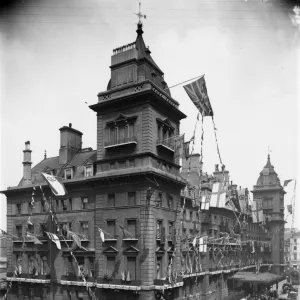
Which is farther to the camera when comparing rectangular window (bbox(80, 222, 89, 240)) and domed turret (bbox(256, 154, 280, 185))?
domed turret (bbox(256, 154, 280, 185))

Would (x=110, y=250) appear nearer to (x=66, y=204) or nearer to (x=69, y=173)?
(x=66, y=204)

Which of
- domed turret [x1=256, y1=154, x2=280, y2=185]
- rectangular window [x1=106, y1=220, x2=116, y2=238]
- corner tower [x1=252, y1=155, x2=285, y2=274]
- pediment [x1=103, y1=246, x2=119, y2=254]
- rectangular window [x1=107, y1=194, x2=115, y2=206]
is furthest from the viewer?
domed turret [x1=256, y1=154, x2=280, y2=185]

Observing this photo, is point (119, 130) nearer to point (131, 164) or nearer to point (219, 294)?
point (131, 164)

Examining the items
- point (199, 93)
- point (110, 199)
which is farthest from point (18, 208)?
point (199, 93)

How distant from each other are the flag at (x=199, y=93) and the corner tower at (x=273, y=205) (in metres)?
58.0

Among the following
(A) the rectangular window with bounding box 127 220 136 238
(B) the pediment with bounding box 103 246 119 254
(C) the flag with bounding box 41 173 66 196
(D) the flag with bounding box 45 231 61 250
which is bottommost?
(B) the pediment with bounding box 103 246 119 254

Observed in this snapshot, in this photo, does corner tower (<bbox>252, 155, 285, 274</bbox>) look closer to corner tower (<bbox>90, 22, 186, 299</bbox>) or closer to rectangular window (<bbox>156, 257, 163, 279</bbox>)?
corner tower (<bbox>90, 22, 186, 299</bbox>)

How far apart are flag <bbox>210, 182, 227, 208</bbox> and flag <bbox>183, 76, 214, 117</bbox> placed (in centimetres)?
1334

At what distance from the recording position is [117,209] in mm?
39750

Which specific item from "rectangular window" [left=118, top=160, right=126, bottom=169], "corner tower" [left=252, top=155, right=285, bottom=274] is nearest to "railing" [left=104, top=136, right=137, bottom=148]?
"rectangular window" [left=118, top=160, right=126, bottom=169]

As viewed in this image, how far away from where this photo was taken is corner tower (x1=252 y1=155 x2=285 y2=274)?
88.6 m

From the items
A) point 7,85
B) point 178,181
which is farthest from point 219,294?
point 7,85

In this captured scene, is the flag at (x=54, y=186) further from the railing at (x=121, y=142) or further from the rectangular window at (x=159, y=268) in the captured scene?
the rectangular window at (x=159, y=268)

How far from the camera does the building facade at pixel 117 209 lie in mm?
38188
